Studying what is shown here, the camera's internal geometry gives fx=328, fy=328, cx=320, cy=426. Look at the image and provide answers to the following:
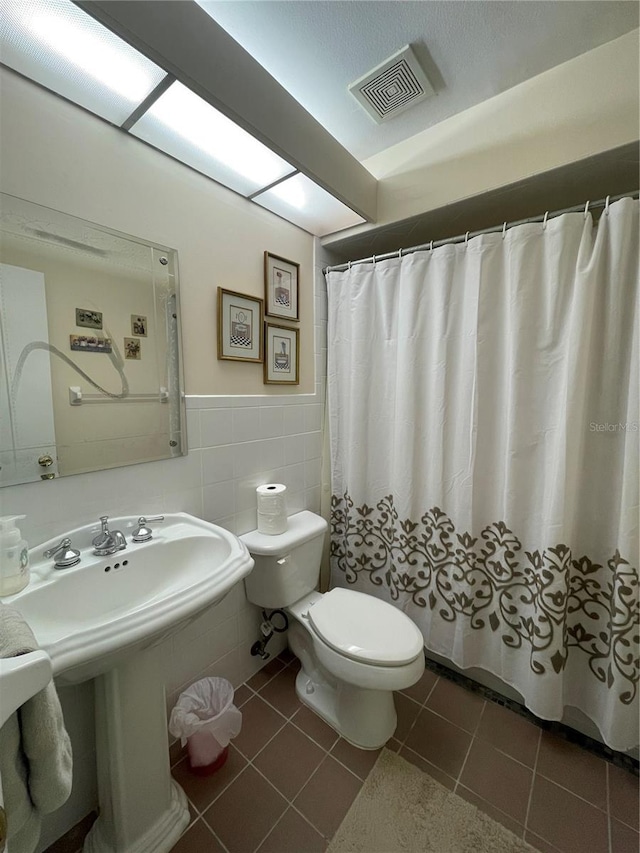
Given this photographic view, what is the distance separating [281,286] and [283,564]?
1193mm

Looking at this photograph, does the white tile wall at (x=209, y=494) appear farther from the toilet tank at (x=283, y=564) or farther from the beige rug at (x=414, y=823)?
the beige rug at (x=414, y=823)

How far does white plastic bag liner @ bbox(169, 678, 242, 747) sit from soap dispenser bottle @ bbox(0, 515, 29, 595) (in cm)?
74

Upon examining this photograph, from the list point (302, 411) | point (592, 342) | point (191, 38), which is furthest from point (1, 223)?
point (592, 342)

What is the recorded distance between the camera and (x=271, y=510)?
135 cm

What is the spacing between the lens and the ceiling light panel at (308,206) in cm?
126

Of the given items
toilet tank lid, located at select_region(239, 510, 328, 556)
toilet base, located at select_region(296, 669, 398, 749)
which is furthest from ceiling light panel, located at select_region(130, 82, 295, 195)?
toilet base, located at select_region(296, 669, 398, 749)

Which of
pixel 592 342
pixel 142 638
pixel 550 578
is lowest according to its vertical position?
pixel 550 578

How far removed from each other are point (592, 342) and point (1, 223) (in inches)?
67.9

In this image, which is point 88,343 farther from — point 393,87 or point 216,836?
point 216,836

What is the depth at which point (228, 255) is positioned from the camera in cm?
127

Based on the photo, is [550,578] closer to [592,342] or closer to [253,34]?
[592,342]

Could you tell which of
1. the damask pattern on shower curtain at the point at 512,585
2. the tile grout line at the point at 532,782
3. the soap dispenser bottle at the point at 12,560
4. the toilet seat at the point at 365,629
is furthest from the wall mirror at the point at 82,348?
the tile grout line at the point at 532,782

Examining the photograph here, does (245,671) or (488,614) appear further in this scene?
(245,671)

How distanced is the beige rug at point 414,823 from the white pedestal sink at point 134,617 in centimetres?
53
